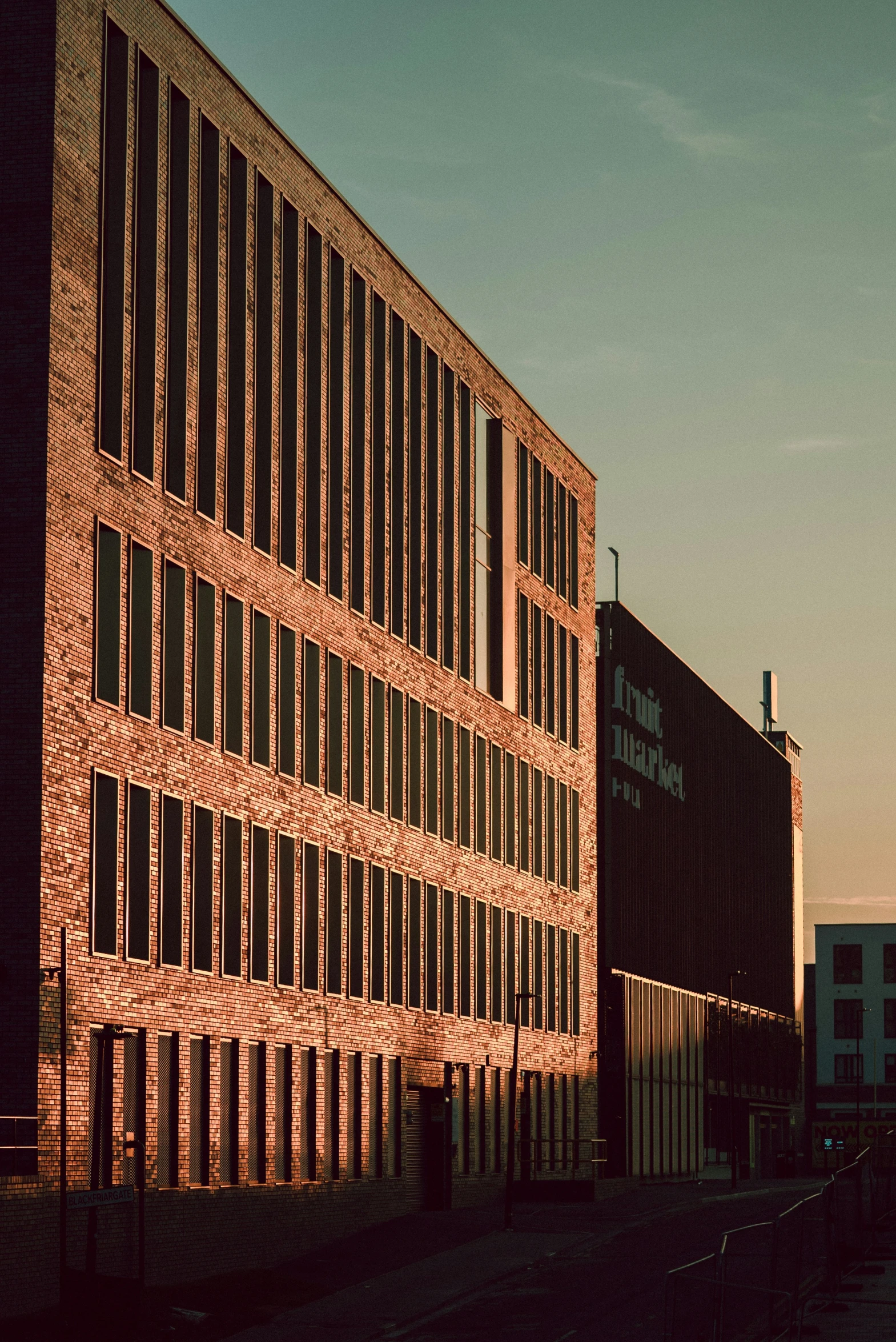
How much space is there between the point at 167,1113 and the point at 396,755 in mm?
15361

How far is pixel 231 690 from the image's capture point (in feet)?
139

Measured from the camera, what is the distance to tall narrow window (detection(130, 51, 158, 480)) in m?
38.5

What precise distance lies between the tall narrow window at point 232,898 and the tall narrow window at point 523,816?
70.6 ft

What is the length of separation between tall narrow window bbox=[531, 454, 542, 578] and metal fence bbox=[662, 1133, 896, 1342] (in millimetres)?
29669

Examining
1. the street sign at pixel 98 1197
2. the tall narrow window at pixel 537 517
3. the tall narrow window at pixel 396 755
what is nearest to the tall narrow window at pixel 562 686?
the tall narrow window at pixel 537 517

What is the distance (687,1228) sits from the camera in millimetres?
47500

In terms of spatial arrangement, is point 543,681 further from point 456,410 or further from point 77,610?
point 77,610

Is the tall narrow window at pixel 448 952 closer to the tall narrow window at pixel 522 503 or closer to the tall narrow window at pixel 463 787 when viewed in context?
the tall narrow window at pixel 463 787

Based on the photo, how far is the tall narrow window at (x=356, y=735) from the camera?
4884cm

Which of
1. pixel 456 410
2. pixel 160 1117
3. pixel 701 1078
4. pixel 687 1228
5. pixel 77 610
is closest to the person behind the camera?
pixel 77 610

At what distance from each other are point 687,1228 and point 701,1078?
49.3 metres

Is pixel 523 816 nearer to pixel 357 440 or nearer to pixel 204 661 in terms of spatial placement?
pixel 357 440

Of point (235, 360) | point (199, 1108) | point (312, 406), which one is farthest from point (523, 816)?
point (199, 1108)

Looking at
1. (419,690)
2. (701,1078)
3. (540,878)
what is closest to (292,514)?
(419,690)
